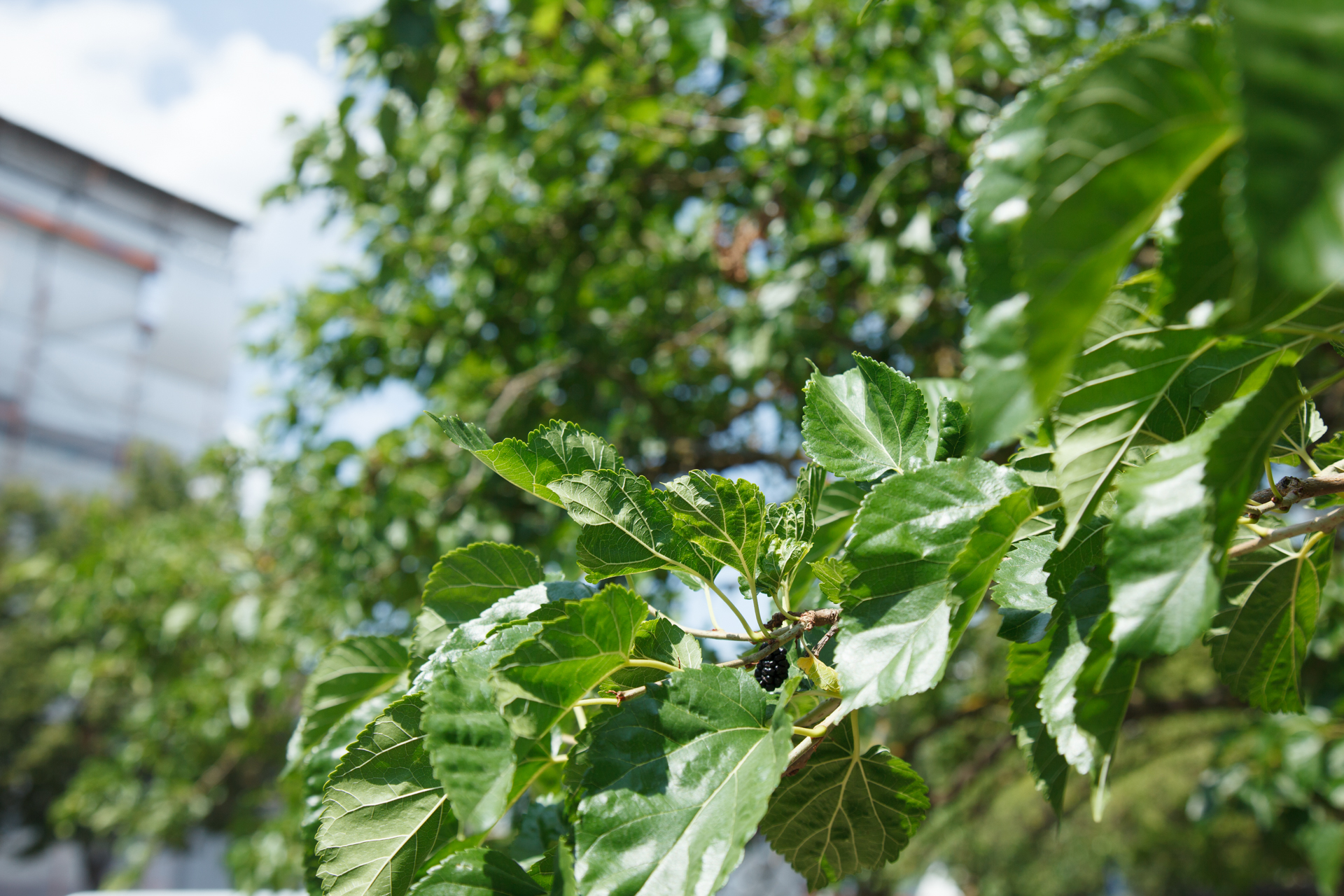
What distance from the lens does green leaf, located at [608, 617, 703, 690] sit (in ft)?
1.27

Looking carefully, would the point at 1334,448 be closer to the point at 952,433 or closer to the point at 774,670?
the point at 952,433

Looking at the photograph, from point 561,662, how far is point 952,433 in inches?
8.3

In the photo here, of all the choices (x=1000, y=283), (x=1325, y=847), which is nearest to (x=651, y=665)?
(x=1000, y=283)

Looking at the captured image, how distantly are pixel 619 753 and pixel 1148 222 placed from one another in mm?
256

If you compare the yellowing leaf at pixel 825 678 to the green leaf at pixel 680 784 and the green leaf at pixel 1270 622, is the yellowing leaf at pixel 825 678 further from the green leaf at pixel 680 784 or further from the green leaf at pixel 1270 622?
the green leaf at pixel 1270 622

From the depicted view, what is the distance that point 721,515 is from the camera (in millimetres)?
400

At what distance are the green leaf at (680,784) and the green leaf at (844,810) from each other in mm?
73

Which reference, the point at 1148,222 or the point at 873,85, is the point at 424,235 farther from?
the point at 1148,222

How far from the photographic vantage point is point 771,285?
167 cm

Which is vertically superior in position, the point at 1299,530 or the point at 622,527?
the point at 622,527

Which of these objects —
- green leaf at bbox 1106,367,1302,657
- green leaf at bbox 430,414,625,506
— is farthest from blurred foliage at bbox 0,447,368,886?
green leaf at bbox 1106,367,1302,657

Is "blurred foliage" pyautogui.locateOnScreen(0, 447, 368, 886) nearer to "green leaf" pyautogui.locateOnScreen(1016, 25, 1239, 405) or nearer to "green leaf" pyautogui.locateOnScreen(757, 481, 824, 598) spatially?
"green leaf" pyautogui.locateOnScreen(757, 481, 824, 598)

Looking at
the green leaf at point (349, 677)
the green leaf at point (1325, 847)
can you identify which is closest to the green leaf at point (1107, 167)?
the green leaf at point (349, 677)

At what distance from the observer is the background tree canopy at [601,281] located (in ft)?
5.40
